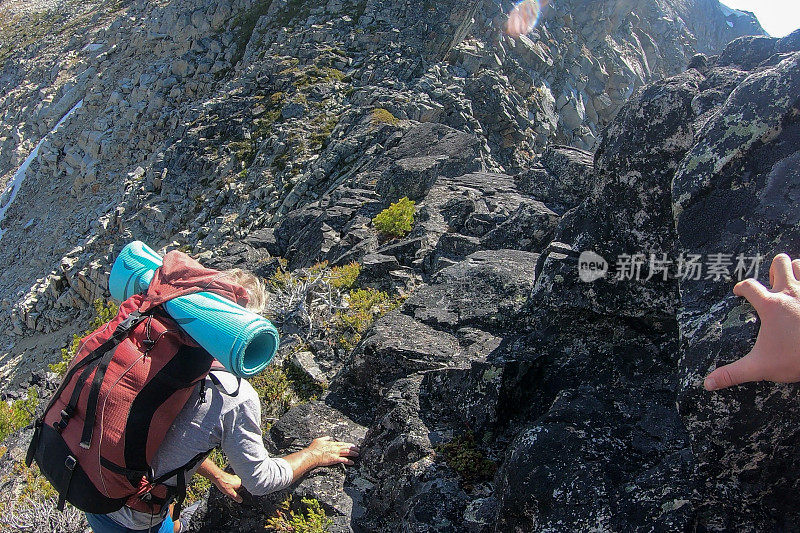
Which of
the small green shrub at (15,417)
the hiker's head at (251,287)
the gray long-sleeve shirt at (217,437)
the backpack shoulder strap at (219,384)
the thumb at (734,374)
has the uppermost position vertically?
the thumb at (734,374)

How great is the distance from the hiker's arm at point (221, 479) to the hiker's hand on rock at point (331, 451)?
A: 668 mm

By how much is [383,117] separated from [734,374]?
20454 millimetres

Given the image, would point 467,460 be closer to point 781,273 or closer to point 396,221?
point 781,273

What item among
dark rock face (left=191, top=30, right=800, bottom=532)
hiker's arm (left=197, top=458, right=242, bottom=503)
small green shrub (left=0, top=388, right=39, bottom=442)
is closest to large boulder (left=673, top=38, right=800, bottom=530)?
dark rock face (left=191, top=30, right=800, bottom=532)

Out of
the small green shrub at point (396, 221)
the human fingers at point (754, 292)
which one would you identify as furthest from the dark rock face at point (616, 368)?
the small green shrub at point (396, 221)

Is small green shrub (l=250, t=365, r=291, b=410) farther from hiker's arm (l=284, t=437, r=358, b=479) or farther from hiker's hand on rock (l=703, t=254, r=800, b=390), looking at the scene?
hiker's hand on rock (l=703, t=254, r=800, b=390)

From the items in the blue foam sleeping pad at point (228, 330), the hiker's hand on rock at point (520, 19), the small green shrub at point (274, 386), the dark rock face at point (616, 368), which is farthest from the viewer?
the hiker's hand on rock at point (520, 19)

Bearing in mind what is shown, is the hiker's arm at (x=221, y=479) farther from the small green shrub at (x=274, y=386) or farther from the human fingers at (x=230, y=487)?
the small green shrub at (x=274, y=386)

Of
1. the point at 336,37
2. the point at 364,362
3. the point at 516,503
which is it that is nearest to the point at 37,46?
the point at 336,37

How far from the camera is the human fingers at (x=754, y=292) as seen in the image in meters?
2.48

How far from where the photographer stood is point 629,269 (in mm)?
4152

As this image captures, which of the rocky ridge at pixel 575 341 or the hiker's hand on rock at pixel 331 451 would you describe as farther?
the hiker's hand on rock at pixel 331 451

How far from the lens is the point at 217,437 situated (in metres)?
3.63

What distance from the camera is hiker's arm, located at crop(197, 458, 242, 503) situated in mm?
4501
